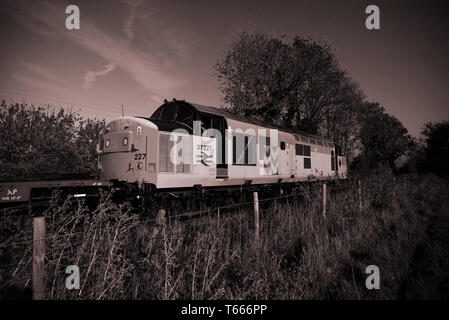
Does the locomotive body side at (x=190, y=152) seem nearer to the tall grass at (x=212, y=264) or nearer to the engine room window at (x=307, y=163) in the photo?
the tall grass at (x=212, y=264)

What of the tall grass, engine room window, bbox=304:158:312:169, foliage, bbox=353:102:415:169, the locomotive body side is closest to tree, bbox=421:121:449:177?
foliage, bbox=353:102:415:169

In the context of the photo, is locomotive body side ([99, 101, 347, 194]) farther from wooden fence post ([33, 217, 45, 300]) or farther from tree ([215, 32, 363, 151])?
tree ([215, 32, 363, 151])

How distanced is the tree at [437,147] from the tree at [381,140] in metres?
9.69

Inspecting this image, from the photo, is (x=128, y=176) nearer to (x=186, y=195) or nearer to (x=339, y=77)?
(x=186, y=195)

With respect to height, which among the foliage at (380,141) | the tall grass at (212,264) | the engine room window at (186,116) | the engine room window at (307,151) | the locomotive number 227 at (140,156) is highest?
the foliage at (380,141)

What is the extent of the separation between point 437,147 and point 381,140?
15324 millimetres

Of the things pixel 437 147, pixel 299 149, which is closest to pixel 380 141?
pixel 437 147

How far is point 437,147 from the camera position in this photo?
1180 inches

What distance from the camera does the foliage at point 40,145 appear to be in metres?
9.73

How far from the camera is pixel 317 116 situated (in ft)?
95.8

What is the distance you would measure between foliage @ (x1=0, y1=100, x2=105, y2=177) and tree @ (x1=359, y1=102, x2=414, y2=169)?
41203 mm

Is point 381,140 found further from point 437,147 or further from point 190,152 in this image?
point 190,152

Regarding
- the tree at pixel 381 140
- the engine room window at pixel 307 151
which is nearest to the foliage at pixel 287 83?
the engine room window at pixel 307 151
